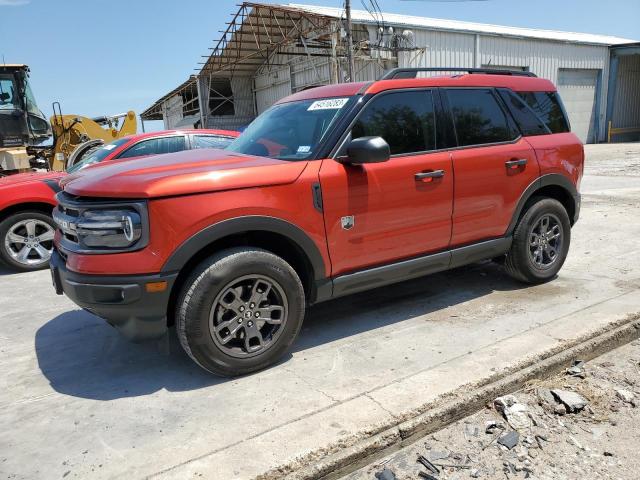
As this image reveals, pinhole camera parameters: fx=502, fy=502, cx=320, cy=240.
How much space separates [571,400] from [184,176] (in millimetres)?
2638

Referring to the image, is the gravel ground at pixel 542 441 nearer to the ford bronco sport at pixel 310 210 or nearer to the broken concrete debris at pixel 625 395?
the broken concrete debris at pixel 625 395

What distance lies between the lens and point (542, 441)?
8.70ft

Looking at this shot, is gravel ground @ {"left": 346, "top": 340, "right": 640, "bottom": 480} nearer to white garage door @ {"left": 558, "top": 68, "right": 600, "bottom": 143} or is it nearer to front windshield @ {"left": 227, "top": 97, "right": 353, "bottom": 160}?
front windshield @ {"left": 227, "top": 97, "right": 353, "bottom": 160}

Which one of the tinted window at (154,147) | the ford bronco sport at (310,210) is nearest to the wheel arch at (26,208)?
the tinted window at (154,147)

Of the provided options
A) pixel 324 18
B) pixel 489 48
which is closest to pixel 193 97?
pixel 324 18

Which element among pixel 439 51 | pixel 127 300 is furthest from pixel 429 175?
pixel 439 51

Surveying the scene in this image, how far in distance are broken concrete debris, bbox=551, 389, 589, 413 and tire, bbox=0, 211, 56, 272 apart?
5.90 meters

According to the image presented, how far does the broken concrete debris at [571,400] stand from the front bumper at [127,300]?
239 centimetres

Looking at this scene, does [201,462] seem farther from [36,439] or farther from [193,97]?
[193,97]

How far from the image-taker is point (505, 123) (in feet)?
14.4

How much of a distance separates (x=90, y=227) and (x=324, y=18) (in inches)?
704

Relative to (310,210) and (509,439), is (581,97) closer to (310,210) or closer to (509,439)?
(310,210)

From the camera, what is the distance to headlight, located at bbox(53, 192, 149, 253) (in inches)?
112

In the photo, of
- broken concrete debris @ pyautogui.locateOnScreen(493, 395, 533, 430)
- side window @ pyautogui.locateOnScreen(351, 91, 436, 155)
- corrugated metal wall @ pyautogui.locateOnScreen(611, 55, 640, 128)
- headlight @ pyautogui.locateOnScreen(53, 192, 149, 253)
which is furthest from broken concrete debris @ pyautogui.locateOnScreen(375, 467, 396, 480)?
corrugated metal wall @ pyautogui.locateOnScreen(611, 55, 640, 128)
